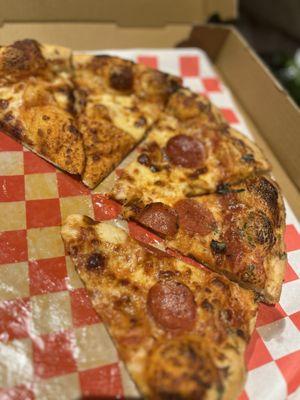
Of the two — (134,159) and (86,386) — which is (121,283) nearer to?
(86,386)

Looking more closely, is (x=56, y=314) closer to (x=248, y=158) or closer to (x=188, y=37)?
(x=248, y=158)

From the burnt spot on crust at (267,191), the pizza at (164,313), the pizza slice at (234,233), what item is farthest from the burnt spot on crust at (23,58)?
the burnt spot on crust at (267,191)

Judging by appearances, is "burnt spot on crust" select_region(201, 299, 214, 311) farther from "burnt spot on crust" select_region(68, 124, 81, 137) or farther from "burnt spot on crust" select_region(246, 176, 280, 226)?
"burnt spot on crust" select_region(68, 124, 81, 137)

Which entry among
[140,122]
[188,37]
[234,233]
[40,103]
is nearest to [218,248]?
[234,233]

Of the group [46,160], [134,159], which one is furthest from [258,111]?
[46,160]

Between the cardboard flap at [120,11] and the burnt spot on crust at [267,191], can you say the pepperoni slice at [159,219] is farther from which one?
the cardboard flap at [120,11]

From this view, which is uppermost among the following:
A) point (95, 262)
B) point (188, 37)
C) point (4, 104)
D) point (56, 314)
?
point (188, 37)

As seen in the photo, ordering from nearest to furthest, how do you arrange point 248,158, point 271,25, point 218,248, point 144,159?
point 218,248, point 144,159, point 248,158, point 271,25
